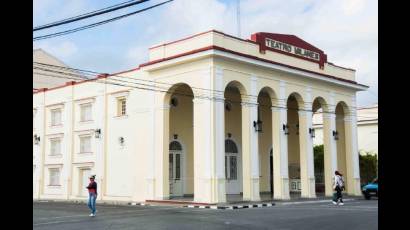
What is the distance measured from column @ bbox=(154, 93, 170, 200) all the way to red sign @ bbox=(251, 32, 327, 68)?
5593 mm

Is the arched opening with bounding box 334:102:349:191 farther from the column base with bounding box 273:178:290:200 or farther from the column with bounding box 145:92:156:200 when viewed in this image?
the column with bounding box 145:92:156:200

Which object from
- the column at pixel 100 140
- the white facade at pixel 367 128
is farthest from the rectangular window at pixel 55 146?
the white facade at pixel 367 128

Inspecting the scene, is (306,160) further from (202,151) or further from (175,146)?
(202,151)

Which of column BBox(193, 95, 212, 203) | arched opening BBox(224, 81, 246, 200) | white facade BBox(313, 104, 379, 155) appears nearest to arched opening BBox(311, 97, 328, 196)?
white facade BBox(313, 104, 379, 155)

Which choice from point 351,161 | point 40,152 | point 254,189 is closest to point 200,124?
point 254,189

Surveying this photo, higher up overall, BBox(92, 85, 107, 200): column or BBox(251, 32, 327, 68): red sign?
BBox(251, 32, 327, 68): red sign

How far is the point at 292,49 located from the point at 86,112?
12.4 m

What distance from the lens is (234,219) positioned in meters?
15.2

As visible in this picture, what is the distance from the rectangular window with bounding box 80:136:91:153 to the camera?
29.1m

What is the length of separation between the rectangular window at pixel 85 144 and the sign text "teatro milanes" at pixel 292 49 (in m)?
11.8

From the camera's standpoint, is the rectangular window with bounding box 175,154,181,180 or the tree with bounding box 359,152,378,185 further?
the tree with bounding box 359,152,378,185

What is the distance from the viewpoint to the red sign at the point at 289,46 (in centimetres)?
2497
